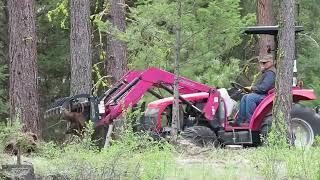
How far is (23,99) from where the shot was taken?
39.4 ft

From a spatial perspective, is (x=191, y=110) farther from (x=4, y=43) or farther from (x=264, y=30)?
(x=4, y=43)

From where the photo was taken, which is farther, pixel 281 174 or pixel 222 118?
pixel 222 118

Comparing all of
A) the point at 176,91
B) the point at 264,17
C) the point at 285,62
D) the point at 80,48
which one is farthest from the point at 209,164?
the point at 264,17

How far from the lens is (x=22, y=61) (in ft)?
39.3

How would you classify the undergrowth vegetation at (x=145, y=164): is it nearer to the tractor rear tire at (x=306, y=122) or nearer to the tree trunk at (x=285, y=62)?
the tree trunk at (x=285, y=62)

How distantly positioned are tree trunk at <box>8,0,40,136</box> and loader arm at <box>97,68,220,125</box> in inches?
64.7

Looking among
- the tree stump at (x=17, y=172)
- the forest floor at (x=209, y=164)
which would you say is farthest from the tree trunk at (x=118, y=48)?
the tree stump at (x=17, y=172)

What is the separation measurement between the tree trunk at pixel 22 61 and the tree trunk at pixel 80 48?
2086 millimetres

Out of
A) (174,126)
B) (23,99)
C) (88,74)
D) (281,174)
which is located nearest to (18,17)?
(23,99)

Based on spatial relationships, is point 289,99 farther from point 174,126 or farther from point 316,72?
point 316,72

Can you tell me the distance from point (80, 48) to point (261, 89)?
452 cm

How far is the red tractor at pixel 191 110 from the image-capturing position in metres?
11.2

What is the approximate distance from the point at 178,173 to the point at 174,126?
10.7ft

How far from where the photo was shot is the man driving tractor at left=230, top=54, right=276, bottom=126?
1155 cm
